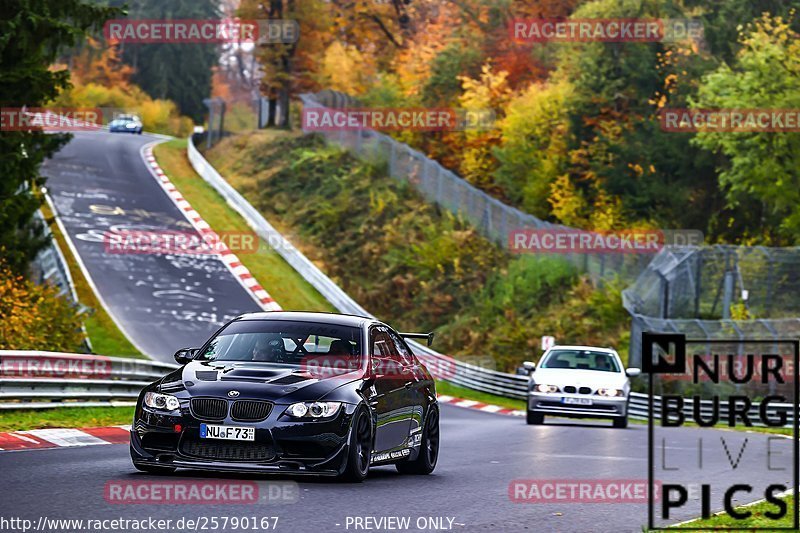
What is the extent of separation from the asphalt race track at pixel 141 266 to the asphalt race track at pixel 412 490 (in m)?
19.8

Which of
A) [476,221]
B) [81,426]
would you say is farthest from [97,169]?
[81,426]

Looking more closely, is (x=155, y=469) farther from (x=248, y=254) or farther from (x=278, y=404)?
(x=248, y=254)

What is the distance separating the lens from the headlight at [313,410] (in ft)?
38.4

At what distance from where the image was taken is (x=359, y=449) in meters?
12.2

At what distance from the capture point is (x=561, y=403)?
84.1 feet

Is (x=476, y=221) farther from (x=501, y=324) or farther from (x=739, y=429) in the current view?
(x=739, y=429)

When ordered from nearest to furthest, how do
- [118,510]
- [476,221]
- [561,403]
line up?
[118,510]
[561,403]
[476,221]

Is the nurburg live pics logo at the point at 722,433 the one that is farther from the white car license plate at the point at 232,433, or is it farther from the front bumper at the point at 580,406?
the white car license plate at the point at 232,433

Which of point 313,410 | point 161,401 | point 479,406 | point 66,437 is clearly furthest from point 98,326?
point 313,410

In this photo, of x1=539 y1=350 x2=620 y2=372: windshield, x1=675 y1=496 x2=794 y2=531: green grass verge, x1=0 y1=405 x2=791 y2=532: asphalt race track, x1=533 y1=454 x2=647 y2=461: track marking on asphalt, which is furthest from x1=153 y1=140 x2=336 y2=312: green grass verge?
x1=675 y1=496 x2=794 y2=531: green grass verge

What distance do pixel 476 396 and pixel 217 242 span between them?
15.0 m

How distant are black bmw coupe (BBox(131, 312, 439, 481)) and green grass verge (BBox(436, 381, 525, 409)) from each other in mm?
24664

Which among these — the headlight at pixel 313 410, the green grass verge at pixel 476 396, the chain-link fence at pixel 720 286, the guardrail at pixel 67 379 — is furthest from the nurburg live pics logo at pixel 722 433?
the guardrail at pixel 67 379

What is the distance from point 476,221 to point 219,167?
1983 cm
